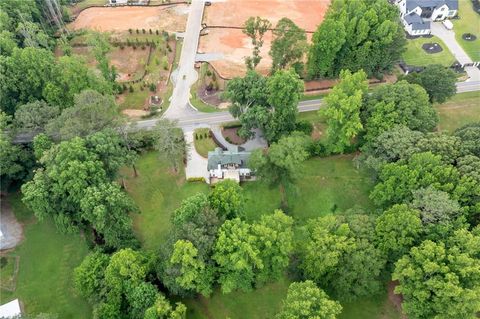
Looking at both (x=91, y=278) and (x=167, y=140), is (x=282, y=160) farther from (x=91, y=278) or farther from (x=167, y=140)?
(x=91, y=278)

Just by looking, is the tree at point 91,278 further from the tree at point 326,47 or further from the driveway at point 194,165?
the tree at point 326,47

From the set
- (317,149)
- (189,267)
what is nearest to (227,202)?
(189,267)

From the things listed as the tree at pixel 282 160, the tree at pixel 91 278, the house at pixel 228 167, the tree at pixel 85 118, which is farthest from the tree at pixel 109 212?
the tree at pixel 282 160

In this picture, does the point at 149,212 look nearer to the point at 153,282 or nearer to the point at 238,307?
the point at 153,282

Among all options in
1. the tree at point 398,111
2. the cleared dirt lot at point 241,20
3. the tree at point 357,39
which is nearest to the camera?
the tree at point 398,111

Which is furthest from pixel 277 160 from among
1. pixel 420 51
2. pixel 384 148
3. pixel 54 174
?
pixel 420 51
